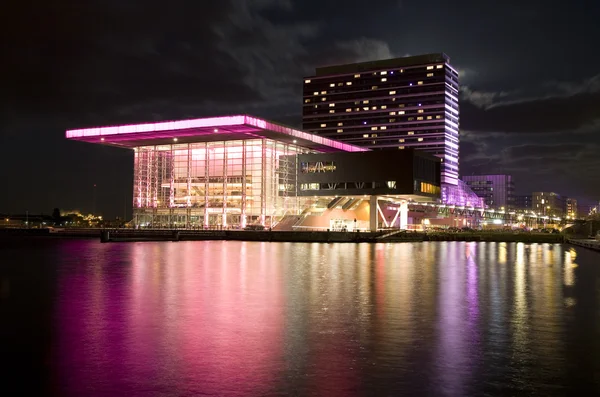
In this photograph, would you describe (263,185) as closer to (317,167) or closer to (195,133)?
(317,167)

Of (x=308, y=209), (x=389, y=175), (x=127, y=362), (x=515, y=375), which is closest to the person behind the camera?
(x=515, y=375)

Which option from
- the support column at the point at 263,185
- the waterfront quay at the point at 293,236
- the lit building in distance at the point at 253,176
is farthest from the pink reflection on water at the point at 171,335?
the support column at the point at 263,185

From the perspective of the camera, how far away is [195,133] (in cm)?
10738

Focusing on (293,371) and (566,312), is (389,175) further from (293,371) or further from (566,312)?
(293,371)

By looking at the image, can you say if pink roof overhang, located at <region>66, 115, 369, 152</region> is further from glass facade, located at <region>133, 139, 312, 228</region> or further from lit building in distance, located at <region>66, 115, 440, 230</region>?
glass facade, located at <region>133, 139, 312, 228</region>

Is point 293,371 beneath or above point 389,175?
beneath

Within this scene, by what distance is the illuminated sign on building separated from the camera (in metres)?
104

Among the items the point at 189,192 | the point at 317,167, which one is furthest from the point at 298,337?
the point at 189,192

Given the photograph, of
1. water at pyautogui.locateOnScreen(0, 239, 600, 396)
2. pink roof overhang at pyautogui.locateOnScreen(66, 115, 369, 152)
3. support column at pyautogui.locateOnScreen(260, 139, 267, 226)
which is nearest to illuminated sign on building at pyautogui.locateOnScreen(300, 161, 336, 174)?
pink roof overhang at pyautogui.locateOnScreen(66, 115, 369, 152)

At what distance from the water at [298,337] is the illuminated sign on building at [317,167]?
7727 centimetres

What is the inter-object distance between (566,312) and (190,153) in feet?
345

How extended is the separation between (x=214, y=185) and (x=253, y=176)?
920 cm

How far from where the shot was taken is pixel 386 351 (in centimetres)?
1284

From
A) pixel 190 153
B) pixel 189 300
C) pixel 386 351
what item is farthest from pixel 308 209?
pixel 386 351
